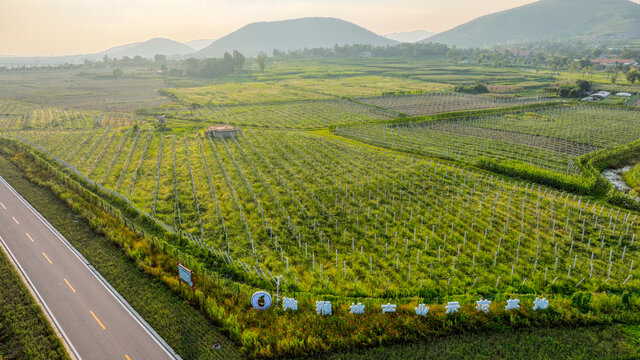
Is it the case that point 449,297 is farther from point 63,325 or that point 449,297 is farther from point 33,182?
point 33,182

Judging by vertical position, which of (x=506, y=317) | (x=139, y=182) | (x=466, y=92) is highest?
(x=466, y=92)

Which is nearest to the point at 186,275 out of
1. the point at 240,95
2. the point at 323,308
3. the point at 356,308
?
the point at 323,308

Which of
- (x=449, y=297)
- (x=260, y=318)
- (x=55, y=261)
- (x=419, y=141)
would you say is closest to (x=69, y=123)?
(x=55, y=261)

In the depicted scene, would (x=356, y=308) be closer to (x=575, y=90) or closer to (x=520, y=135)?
(x=520, y=135)

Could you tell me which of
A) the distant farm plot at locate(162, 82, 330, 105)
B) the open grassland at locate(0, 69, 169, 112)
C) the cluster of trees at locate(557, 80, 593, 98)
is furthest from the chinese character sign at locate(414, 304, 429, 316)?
the cluster of trees at locate(557, 80, 593, 98)

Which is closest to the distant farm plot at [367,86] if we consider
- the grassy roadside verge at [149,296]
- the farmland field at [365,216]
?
the farmland field at [365,216]

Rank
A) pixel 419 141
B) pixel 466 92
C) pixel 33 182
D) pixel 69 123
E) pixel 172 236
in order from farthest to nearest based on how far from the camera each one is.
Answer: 1. pixel 466 92
2. pixel 69 123
3. pixel 419 141
4. pixel 33 182
5. pixel 172 236
